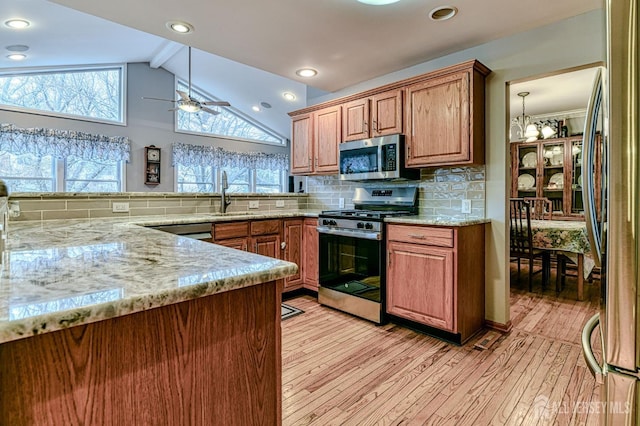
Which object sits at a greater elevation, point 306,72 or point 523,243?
point 306,72

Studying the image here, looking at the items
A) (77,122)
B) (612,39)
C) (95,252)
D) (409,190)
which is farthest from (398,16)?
(77,122)

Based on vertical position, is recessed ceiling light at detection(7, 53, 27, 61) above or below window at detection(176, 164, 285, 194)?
above

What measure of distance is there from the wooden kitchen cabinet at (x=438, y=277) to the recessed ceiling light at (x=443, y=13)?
57.8 inches

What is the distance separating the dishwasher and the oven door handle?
3.54 ft

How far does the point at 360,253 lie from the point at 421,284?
0.62 m

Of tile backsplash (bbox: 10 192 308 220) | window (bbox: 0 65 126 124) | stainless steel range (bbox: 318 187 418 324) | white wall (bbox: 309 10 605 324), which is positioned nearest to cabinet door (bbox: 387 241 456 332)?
stainless steel range (bbox: 318 187 418 324)

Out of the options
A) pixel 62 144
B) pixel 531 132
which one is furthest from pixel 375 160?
pixel 62 144

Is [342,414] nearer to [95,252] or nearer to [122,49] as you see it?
[95,252]

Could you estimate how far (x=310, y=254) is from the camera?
357 centimetres

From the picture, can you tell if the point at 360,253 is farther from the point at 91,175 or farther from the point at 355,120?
the point at 91,175

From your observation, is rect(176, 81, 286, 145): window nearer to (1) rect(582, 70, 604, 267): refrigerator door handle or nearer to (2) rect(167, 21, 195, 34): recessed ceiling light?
(2) rect(167, 21, 195, 34): recessed ceiling light

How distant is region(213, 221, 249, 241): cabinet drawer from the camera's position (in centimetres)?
291

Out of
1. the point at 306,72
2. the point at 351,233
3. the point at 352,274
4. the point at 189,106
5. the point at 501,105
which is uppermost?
the point at 189,106

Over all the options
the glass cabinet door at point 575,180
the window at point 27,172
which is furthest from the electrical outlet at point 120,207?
the glass cabinet door at point 575,180
